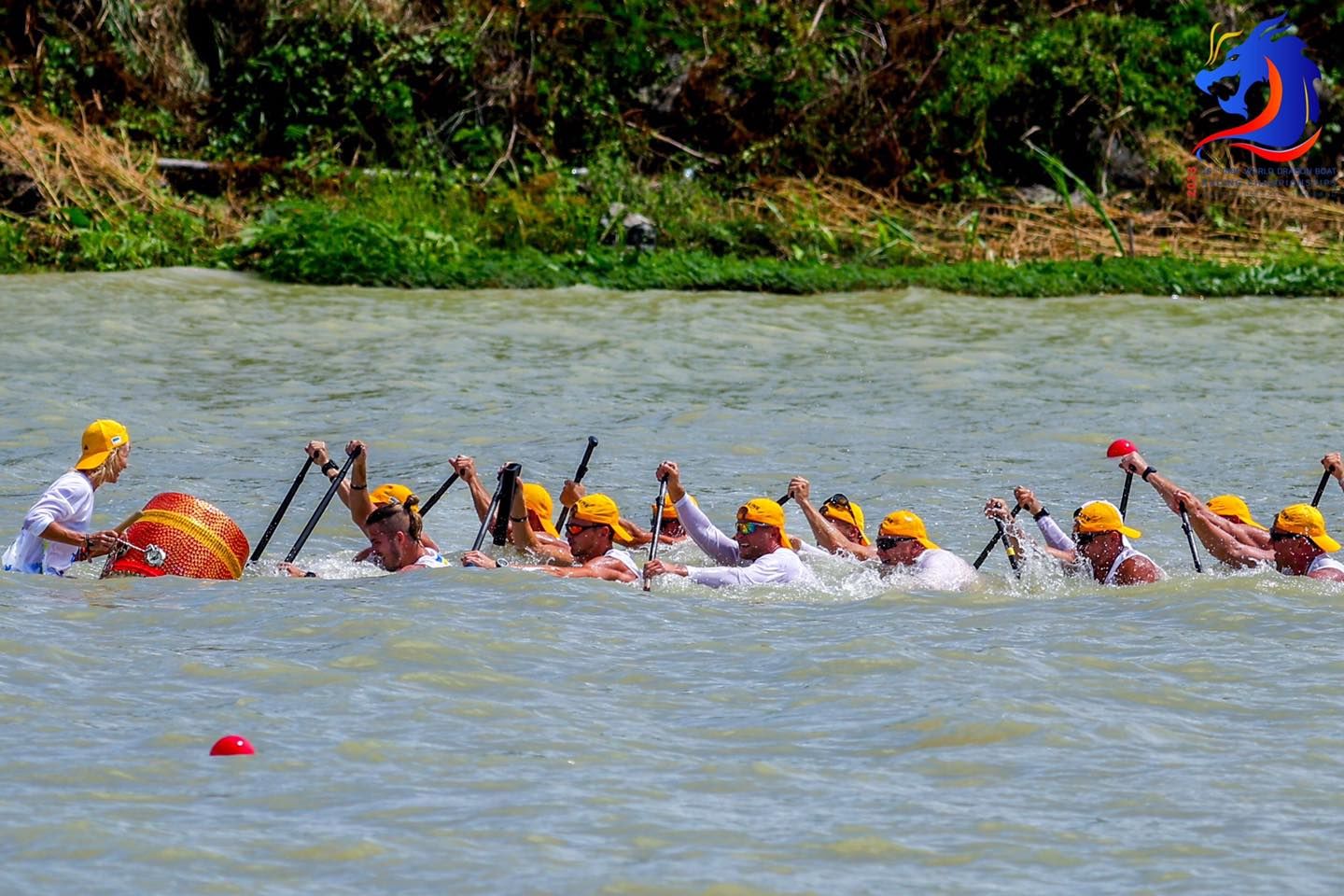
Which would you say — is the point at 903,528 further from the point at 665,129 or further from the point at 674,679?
the point at 665,129

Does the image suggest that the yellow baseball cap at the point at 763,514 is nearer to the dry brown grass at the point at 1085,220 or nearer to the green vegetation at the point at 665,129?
the green vegetation at the point at 665,129

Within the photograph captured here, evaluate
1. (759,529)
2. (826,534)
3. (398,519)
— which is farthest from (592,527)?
(826,534)

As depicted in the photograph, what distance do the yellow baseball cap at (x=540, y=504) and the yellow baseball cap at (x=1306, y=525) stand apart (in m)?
4.58

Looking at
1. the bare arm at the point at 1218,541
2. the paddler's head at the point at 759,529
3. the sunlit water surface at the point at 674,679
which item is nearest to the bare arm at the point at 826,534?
the sunlit water surface at the point at 674,679

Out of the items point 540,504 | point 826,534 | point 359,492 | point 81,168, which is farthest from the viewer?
point 81,168

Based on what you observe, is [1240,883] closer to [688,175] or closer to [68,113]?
[688,175]

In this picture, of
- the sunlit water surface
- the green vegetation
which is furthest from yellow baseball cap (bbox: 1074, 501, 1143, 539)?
the green vegetation

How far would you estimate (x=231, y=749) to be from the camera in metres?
7.46

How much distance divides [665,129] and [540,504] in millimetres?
15295

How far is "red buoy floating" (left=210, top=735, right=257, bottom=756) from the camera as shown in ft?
24.5

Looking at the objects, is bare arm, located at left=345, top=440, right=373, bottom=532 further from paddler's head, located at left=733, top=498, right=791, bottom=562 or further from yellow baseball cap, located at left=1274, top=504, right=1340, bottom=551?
yellow baseball cap, located at left=1274, top=504, right=1340, bottom=551

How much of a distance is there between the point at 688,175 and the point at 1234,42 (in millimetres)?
8621

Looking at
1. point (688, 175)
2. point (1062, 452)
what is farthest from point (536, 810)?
point (688, 175)

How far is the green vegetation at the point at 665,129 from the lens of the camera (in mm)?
24031
